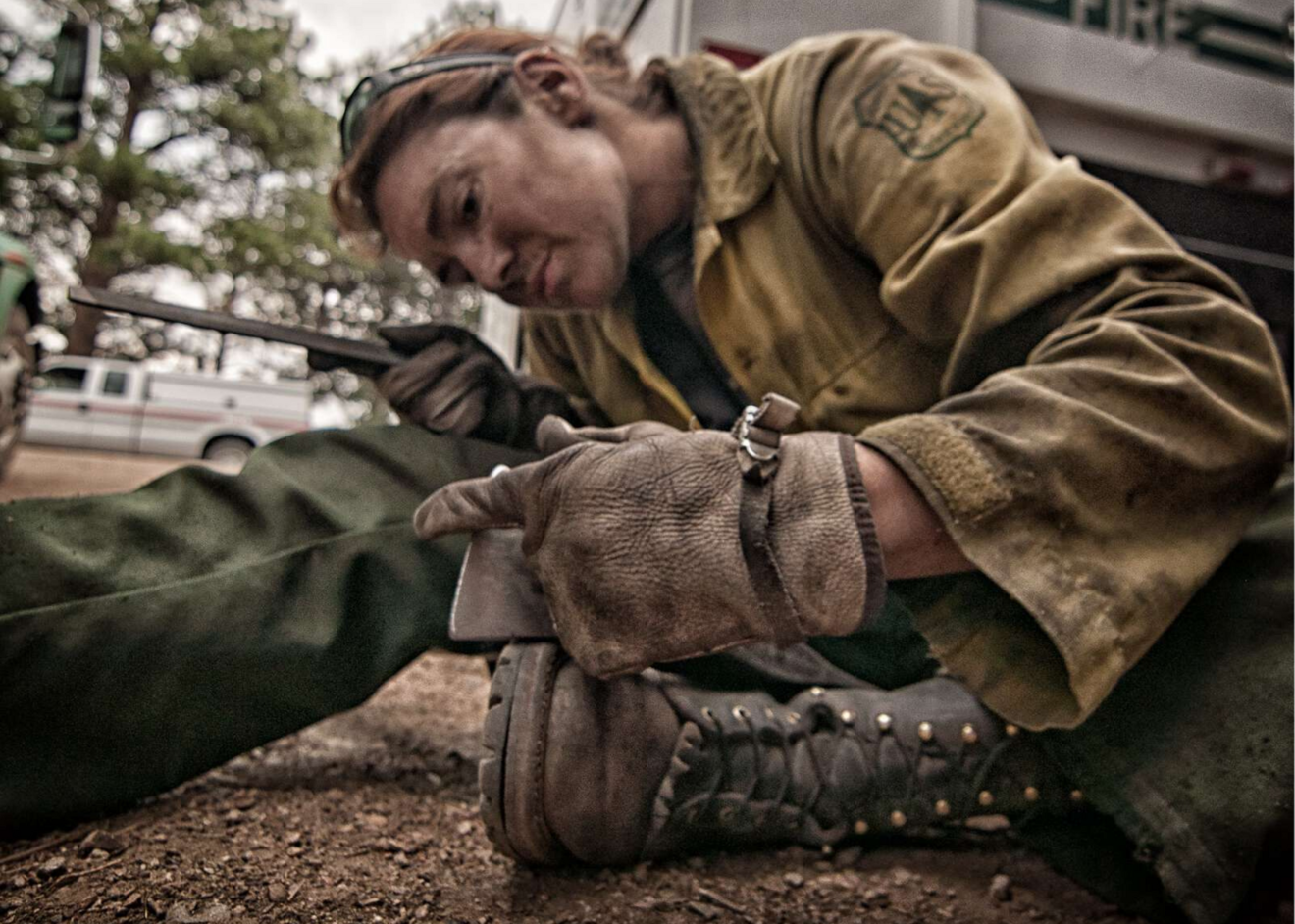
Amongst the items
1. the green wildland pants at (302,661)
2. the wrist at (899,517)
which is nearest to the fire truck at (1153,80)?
the green wildland pants at (302,661)

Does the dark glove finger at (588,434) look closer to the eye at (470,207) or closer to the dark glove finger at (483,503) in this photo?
the dark glove finger at (483,503)

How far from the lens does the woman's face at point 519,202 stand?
2.97 feet

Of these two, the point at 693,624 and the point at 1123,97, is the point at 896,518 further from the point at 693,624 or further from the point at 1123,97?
the point at 1123,97

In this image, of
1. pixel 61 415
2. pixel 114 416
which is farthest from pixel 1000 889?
pixel 114 416

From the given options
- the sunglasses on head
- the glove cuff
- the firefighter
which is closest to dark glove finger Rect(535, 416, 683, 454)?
the firefighter

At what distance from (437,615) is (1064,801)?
566 mm

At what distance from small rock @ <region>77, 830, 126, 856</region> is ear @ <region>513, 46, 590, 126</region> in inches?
30.9

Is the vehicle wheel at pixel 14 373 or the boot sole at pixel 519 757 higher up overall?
the vehicle wheel at pixel 14 373

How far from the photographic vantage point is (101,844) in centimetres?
58

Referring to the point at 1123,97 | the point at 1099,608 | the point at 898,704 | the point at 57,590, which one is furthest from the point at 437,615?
the point at 1123,97

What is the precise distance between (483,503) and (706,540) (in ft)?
0.51

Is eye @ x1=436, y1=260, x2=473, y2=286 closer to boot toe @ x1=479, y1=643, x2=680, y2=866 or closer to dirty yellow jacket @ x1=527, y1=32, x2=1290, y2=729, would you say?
dirty yellow jacket @ x1=527, y1=32, x2=1290, y2=729

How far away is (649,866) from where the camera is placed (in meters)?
0.62

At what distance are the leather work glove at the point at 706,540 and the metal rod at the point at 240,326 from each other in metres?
0.48
